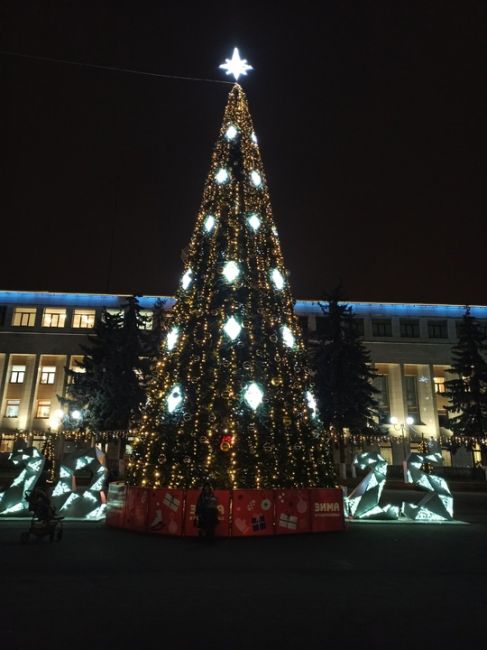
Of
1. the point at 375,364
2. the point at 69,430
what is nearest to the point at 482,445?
the point at 375,364

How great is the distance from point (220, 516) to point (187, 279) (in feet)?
17.3

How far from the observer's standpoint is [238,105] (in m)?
12.8

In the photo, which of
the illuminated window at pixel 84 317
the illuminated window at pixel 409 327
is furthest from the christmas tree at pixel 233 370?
the illuminated window at pixel 409 327

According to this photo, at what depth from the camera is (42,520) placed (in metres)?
9.00

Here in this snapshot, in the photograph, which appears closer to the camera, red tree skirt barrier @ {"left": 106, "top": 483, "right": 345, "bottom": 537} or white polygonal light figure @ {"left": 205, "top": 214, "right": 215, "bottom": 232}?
red tree skirt barrier @ {"left": 106, "top": 483, "right": 345, "bottom": 537}

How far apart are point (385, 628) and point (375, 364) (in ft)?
148

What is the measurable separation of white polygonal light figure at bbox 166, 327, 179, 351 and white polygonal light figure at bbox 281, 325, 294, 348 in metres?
2.41

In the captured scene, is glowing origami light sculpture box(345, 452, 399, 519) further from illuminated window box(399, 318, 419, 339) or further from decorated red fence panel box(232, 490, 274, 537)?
illuminated window box(399, 318, 419, 339)

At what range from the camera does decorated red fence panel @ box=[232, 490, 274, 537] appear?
31.3 feet

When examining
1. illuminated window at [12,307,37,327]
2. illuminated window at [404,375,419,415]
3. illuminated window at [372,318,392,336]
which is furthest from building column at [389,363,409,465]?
illuminated window at [12,307,37,327]

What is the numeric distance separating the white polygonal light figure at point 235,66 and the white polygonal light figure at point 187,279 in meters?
5.29

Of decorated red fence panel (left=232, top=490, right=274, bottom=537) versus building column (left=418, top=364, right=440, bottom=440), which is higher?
building column (left=418, top=364, right=440, bottom=440)

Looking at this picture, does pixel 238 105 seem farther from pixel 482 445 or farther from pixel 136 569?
pixel 482 445

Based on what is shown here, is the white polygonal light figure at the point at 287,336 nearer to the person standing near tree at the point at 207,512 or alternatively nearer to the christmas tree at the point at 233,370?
the christmas tree at the point at 233,370
